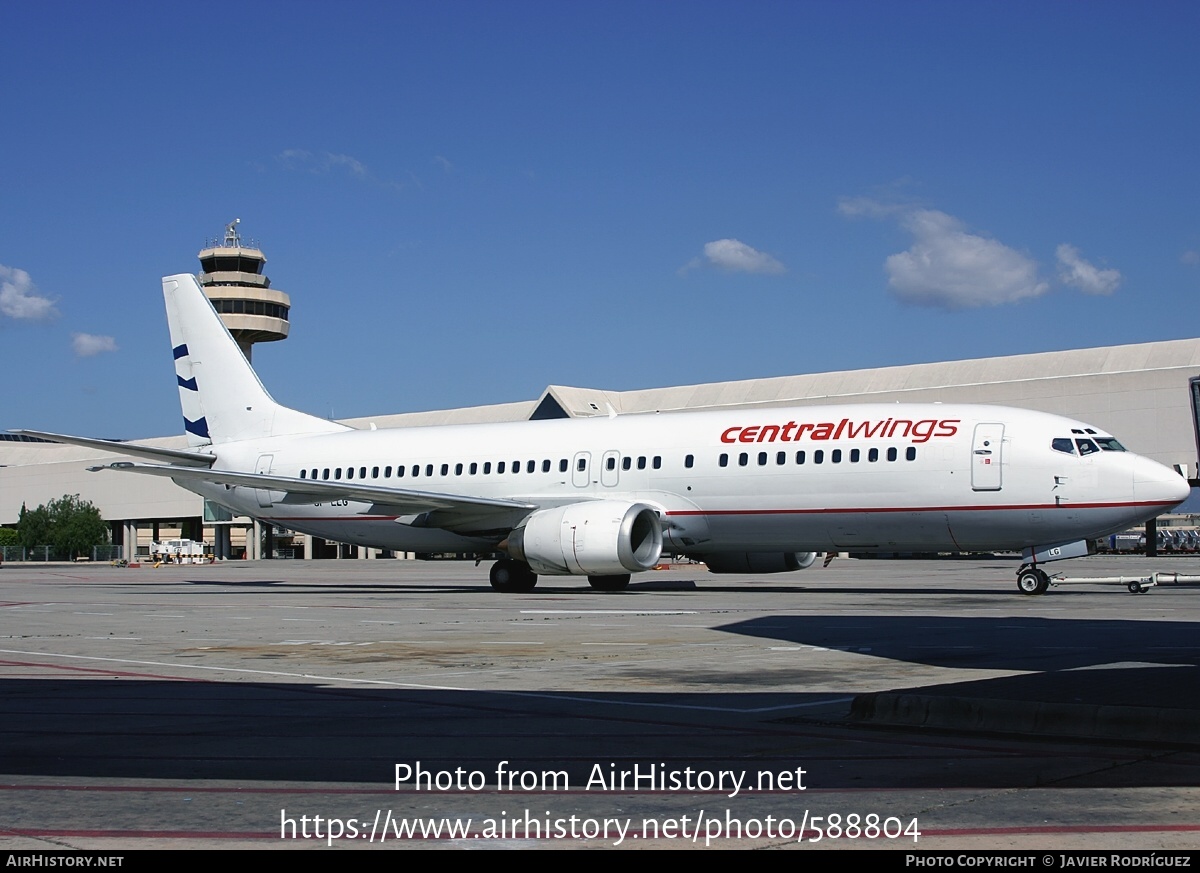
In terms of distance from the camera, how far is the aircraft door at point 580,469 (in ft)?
100

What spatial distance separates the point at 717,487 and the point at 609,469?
9.85ft

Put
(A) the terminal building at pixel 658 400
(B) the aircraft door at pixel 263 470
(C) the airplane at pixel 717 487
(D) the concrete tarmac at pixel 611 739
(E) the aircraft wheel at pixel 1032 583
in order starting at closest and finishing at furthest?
(D) the concrete tarmac at pixel 611 739 < (E) the aircraft wheel at pixel 1032 583 < (C) the airplane at pixel 717 487 < (B) the aircraft door at pixel 263 470 < (A) the terminal building at pixel 658 400

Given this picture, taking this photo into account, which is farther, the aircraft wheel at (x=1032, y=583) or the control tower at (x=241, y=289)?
the control tower at (x=241, y=289)

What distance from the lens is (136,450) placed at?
3397cm

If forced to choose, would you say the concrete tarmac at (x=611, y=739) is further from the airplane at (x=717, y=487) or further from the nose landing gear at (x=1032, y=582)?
the airplane at (x=717, y=487)

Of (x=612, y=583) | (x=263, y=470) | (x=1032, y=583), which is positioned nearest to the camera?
(x=1032, y=583)

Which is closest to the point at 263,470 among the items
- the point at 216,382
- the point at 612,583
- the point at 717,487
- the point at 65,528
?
the point at 216,382

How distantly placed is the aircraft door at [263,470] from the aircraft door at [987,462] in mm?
19436

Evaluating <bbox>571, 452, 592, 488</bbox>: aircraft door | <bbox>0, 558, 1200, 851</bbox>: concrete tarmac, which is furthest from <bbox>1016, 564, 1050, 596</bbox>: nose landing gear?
<bbox>571, 452, 592, 488</bbox>: aircraft door

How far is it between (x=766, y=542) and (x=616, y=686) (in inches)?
707

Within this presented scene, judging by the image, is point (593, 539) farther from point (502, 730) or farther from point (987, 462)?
point (502, 730)

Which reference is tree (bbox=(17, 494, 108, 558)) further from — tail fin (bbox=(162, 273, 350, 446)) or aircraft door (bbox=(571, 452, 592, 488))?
aircraft door (bbox=(571, 452, 592, 488))

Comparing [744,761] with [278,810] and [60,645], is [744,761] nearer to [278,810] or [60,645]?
[278,810]

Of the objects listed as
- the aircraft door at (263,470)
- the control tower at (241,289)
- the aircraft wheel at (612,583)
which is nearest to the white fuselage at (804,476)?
the aircraft wheel at (612,583)
